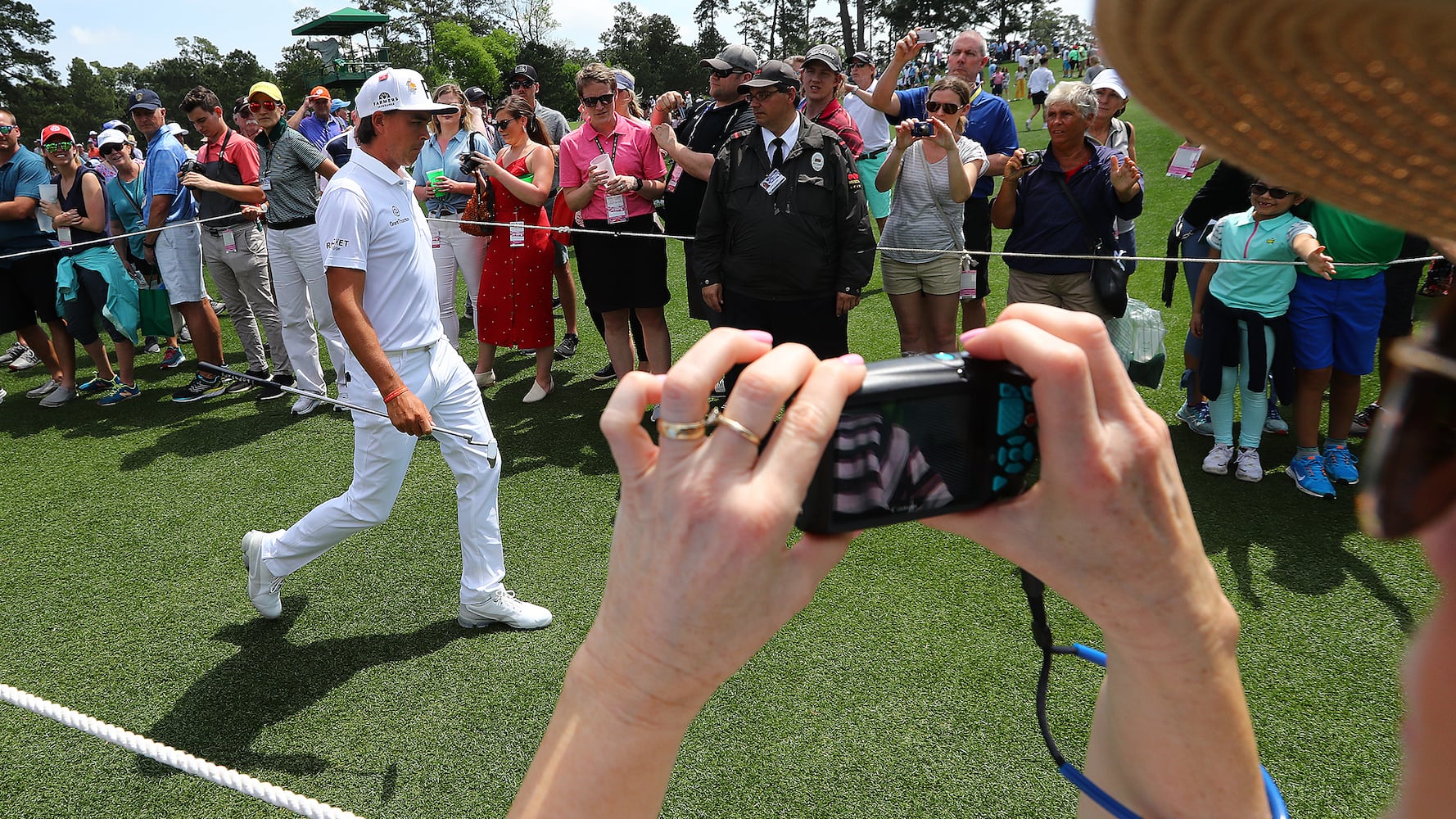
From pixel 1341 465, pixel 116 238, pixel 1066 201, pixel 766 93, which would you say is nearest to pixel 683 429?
pixel 766 93

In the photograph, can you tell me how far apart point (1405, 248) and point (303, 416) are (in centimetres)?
706

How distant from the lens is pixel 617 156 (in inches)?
237

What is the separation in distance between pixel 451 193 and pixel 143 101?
2497 mm

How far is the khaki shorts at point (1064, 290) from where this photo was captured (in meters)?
4.84

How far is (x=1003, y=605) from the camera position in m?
3.76

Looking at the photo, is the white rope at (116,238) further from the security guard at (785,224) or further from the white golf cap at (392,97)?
the security guard at (785,224)

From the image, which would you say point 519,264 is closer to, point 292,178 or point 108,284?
point 292,178

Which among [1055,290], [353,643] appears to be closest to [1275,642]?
[1055,290]

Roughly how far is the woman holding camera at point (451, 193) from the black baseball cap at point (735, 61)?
227cm

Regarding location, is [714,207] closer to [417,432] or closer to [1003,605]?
[417,432]

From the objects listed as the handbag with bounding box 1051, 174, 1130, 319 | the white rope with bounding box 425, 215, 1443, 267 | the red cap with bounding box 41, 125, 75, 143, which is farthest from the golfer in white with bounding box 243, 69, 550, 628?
the red cap with bounding box 41, 125, 75, 143

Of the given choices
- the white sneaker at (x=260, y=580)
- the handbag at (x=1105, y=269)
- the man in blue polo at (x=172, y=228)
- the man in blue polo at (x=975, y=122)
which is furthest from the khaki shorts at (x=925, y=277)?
the man in blue polo at (x=172, y=228)

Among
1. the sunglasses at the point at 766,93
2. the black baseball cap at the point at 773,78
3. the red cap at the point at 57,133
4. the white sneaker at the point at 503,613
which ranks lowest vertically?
the white sneaker at the point at 503,613

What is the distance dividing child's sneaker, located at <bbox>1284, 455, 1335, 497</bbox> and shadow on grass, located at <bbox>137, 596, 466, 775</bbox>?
4215 mm
